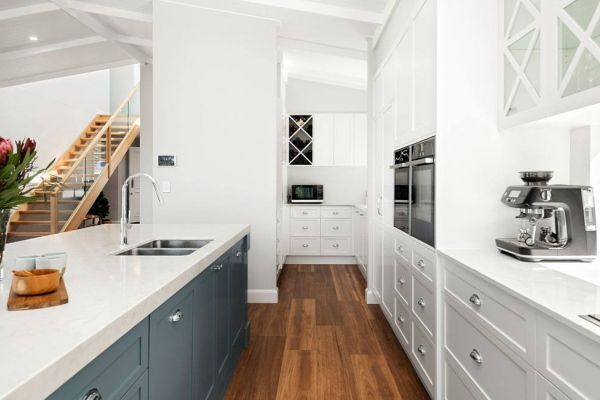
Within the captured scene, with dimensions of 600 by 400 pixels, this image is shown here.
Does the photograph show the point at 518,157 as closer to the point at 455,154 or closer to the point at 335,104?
the point at 455,154

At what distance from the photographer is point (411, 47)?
258 centimetres

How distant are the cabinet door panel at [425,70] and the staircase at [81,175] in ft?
18.0

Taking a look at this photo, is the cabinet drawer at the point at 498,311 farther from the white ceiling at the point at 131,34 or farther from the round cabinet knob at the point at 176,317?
the white ceiling at the point at 131,34

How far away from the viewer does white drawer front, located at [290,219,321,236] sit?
6.05m

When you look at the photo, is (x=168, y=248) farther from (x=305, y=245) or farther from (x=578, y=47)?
(x=305, y=245)

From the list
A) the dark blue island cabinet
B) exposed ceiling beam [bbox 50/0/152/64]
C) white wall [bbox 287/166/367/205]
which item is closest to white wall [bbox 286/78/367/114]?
white wall [bbox 287/166/367/205]

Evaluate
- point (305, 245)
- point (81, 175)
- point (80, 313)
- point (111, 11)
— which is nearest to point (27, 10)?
point (111, 11)

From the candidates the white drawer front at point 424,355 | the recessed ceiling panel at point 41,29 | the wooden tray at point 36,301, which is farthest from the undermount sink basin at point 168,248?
the recessed ceiling panel at point 41,29

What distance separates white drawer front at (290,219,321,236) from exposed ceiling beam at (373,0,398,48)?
2825 millimetres

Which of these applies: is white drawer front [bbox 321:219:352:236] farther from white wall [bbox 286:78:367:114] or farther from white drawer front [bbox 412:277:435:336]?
white drawer front [bbox 412:277:435:336]

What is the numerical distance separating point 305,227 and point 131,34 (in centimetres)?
361

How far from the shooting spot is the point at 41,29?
5.00 meters

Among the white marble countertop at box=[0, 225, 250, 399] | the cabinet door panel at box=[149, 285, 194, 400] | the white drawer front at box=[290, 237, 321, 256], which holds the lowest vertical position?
the white drawer front at box=[290, 237, 321, 256]

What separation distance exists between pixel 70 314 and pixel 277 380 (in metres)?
1.81
